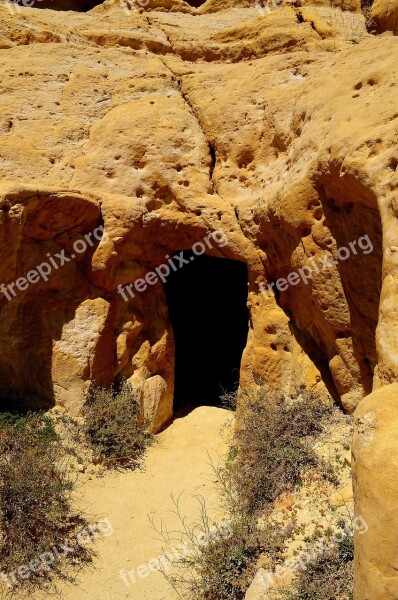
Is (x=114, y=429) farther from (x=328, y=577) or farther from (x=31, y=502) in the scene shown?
(x=328, y=577)

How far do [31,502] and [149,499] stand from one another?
4.38 ft

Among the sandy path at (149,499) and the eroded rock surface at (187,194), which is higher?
the eroded rock surface at (187,194)

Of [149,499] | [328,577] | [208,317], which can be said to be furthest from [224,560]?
[208,317]

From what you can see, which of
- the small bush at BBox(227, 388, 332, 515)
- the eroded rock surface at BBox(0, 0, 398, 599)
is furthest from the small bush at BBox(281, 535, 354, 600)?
the eroded rock surface at BBox(0, 0, 398, 599)

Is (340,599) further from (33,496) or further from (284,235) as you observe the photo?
(284,235)

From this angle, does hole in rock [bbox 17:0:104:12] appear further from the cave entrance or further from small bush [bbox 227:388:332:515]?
small bush [bbox 227:388:332:515]

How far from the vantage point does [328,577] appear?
3246 millimetres

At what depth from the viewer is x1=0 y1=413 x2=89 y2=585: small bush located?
399 centimetres

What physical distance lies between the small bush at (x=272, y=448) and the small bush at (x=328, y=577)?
0.86 m

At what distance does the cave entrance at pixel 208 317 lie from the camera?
859cm

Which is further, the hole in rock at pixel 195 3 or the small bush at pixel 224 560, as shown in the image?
the hole in rock at pixel 195 3

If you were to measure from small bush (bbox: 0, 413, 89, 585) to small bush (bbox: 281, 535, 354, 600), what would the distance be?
206cm

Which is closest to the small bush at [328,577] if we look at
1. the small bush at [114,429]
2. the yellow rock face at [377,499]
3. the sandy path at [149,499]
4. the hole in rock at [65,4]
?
the yellow rock face at [377,499]

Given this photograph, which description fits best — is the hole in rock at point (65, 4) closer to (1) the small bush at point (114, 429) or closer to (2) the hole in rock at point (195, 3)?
(2) the hole in rock at point (195, 3)
